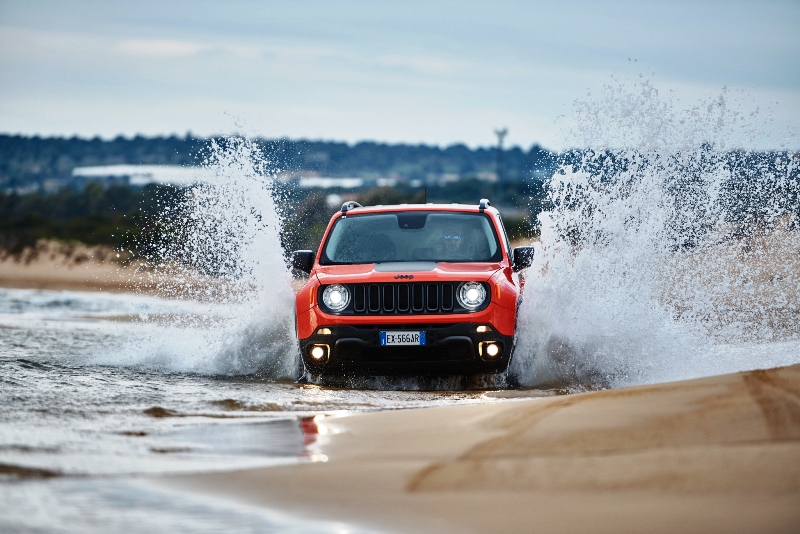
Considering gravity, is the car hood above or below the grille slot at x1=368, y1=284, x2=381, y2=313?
above

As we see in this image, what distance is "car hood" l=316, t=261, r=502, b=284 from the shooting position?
9.81m

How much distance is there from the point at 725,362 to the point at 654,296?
1408 mm

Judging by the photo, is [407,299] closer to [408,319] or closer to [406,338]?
[408,319]

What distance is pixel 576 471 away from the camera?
212 inches

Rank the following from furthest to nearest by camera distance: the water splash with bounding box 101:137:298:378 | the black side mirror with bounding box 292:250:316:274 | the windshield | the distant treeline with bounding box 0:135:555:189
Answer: the distant treeline with bounding box 0:135:555:189 → the water splash with bounding box 101:137:298:378 → the windshield → the black side mirror with bounding box 292:250:316:274

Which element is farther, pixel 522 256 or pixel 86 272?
pixel 86 272

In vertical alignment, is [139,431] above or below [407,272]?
below

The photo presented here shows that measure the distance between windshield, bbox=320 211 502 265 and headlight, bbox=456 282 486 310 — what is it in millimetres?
754

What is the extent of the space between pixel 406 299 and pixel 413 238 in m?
1.26

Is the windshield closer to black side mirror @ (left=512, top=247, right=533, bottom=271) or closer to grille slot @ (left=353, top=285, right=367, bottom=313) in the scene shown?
black side mirror @ (left=512, top=247, right=533, bottom=271)

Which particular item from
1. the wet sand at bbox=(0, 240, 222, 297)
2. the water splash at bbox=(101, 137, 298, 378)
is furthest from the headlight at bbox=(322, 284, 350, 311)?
the wet sand at bbox=(0, 240, 222, 297)

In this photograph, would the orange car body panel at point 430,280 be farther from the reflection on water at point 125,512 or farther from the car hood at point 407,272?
the reflection on water at point 125,512

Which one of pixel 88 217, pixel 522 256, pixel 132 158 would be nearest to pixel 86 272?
pixel 88 217

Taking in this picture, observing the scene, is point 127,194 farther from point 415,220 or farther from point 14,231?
point 415,220
